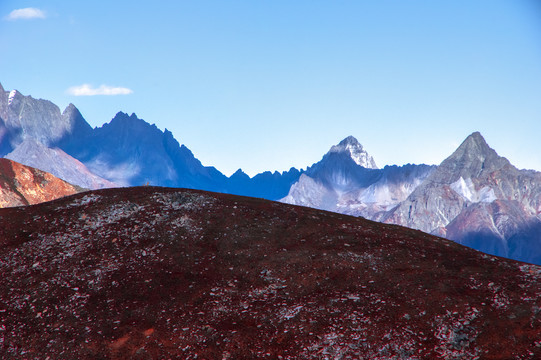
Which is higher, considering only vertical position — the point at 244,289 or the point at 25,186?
the point at 25,186

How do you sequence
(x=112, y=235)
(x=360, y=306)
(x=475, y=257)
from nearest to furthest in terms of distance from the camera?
(x=360, y=306), (x=475, y=257), (x=112, y=235)

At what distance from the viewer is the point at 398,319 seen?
28156mm

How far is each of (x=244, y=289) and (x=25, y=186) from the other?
115 meters

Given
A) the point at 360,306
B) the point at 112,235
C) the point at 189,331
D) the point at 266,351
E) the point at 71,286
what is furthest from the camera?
the point at 112,235

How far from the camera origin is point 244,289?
32.4 m

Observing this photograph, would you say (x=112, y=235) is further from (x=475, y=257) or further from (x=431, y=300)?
(x=475, y=257)

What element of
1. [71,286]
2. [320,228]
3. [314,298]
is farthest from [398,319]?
[71,286]

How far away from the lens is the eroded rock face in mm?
122613

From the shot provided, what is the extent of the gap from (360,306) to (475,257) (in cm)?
1261

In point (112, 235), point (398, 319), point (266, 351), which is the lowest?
point (266, 351)

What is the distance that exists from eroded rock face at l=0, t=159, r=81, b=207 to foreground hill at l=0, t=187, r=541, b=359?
87239 mm

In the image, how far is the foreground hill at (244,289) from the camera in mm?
26484

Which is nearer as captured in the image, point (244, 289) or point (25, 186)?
point (244, 289)

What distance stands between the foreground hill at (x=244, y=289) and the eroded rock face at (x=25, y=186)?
87239 millimetres
